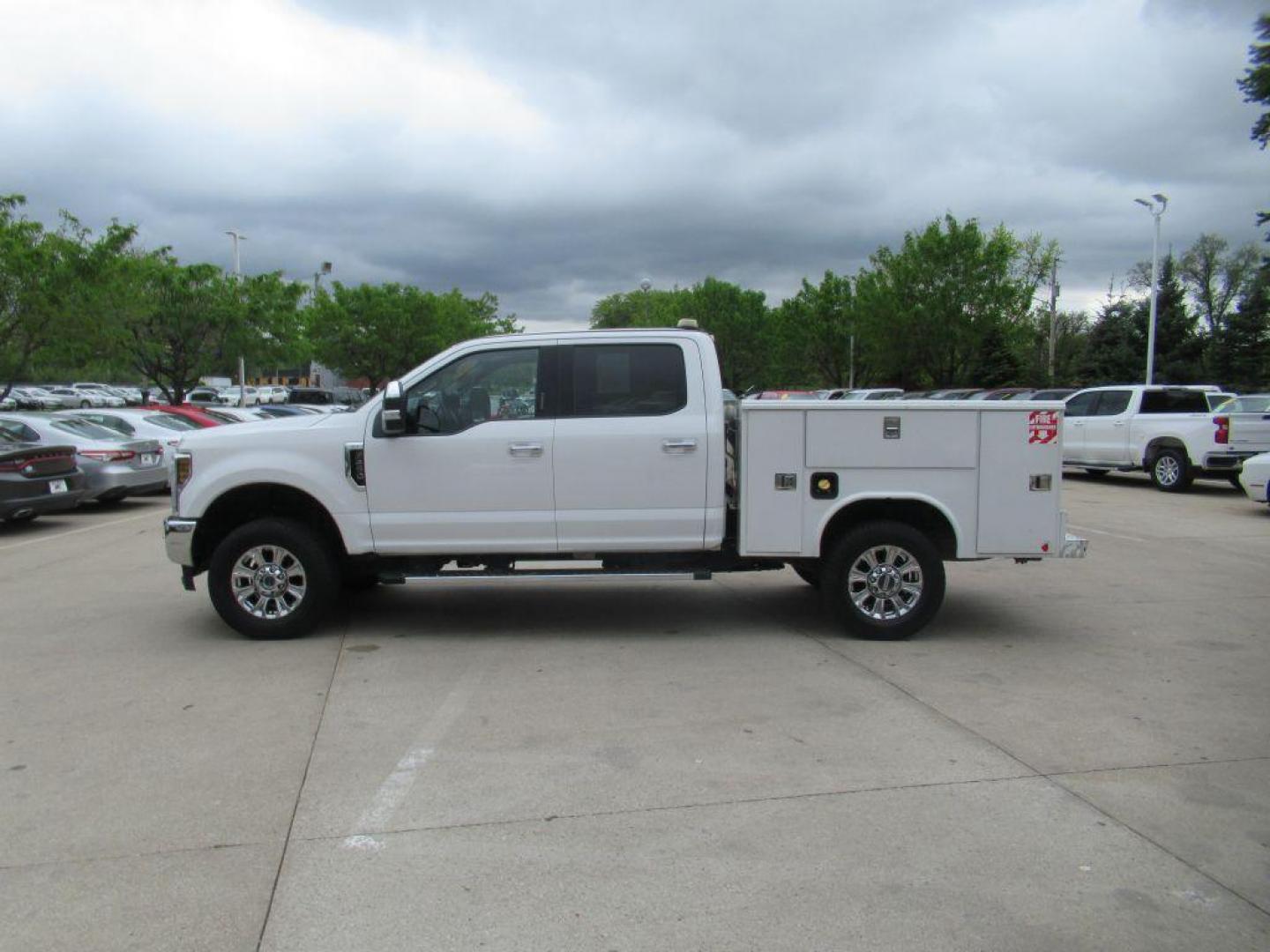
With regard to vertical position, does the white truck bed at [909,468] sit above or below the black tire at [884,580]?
above

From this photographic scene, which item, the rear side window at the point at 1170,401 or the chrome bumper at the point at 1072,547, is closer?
the chrome bumper at the point at 1072,547

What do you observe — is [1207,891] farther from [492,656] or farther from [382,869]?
[492,656]

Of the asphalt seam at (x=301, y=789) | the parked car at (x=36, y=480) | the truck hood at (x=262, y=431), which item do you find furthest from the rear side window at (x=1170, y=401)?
the parked car at (x=36, y=480)

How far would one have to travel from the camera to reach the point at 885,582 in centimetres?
727

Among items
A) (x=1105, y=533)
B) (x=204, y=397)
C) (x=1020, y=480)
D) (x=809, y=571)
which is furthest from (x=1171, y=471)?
(x=204, y=397)

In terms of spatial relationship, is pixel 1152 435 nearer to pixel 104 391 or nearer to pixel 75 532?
pixel 75 532

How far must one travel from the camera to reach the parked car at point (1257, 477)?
Answer: 14367mm

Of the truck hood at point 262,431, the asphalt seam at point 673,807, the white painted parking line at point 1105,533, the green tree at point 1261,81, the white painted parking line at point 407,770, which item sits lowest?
the white painted parking line at point 1105,533

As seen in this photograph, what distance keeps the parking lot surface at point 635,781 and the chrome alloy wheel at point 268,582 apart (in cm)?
30

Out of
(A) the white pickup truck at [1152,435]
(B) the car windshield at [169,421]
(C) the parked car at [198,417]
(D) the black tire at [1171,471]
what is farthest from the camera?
(C) the parked car at [198,417]

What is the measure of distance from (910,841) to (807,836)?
1.31ft

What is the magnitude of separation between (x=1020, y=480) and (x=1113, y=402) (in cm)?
1427

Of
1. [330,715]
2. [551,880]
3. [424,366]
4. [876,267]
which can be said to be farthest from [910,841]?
[876,267]

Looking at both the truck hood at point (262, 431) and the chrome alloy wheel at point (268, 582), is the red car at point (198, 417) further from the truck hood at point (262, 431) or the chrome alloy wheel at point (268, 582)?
the chrome alloy wheel at point (268, 582)
